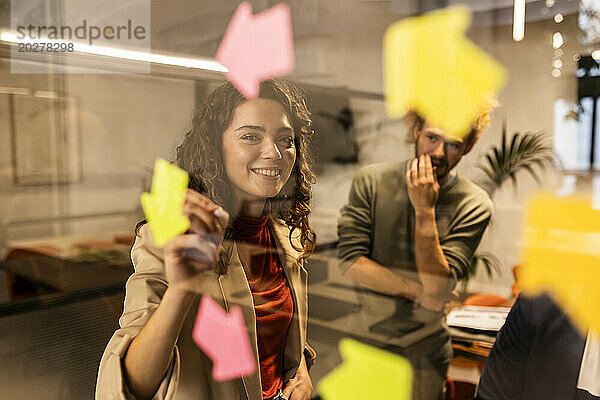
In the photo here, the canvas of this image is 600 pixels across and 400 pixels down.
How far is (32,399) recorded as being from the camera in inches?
48.5

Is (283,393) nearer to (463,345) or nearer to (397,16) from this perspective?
(463,345)

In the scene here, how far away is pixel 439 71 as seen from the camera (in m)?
1.29

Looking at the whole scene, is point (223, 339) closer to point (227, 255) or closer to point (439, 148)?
point (227, 255)

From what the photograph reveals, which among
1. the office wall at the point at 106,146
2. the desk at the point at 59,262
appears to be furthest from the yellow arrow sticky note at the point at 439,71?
the desk at the point at 59,262

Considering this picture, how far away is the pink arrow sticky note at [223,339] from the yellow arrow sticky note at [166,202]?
0.55 ft

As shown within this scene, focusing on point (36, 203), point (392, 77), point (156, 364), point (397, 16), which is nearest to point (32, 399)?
point (156, 364)

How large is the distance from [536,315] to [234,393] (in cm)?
73

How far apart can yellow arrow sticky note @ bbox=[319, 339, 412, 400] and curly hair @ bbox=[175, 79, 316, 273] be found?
1.31 ft

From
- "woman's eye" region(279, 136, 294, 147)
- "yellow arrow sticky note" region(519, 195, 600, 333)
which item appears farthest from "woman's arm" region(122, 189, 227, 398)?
"yellow arrow sticky note" region(519, 195, 600, 333)

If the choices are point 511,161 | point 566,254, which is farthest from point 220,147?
point 566,254

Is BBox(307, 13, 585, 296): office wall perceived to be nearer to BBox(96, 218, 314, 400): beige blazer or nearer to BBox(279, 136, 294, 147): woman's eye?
BBox(279, 136, 294, 147): woman's eye

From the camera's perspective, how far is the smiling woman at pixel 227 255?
115 cm

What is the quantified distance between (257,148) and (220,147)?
0.08m

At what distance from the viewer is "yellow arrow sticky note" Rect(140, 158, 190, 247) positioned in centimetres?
118
